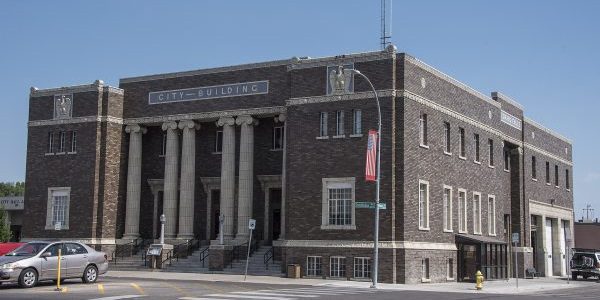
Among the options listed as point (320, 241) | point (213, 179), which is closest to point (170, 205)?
point (213, 179)

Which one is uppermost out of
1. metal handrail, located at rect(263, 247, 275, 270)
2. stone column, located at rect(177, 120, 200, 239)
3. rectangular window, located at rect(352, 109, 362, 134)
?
rectangular window, located at rect(352, 109, 362, 134)

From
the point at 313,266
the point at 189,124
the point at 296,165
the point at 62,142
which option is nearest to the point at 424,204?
the point at 313,266

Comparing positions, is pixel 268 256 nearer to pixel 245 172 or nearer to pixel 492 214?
pixel 245 172

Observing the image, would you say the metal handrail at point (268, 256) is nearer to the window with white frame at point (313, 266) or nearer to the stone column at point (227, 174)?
the stone column at point (227, 174)

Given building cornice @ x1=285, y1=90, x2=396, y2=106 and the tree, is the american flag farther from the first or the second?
the tree

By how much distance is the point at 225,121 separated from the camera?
46344 millimetres

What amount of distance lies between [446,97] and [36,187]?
26.7m

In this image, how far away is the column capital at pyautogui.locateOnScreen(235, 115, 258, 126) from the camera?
4541cm

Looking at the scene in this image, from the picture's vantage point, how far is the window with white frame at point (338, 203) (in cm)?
3972

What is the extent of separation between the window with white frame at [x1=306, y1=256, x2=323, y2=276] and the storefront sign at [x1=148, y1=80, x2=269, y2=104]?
413 inches

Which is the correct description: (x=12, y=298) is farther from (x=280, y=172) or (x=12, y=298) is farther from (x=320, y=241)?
(x=280, y=172)

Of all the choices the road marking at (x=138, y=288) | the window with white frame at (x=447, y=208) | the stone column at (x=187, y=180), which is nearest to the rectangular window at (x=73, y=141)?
the stone column at (x=187, y=180)

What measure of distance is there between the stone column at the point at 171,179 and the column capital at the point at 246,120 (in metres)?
→ 4.58

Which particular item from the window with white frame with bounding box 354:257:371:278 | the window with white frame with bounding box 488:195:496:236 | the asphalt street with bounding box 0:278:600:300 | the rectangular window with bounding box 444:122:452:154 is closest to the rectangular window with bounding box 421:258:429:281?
the window with white frame with bounding box 354:257:371:278
